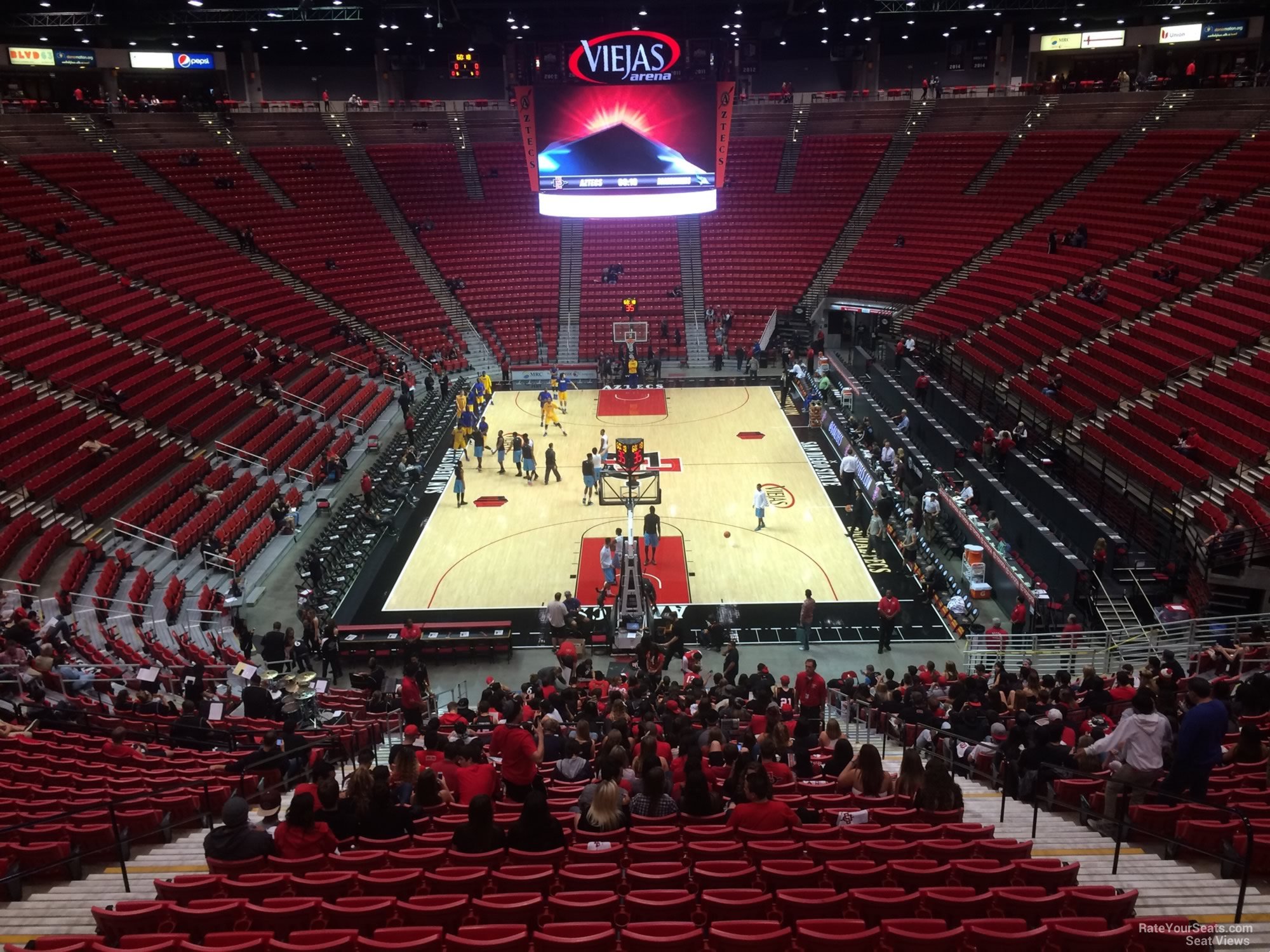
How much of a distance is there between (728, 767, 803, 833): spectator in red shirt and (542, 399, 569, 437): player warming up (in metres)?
23.3

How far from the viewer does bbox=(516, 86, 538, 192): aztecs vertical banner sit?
3388 cm

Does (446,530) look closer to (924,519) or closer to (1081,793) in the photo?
(924,519)

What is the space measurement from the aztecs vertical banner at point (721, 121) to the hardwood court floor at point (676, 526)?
1015cm

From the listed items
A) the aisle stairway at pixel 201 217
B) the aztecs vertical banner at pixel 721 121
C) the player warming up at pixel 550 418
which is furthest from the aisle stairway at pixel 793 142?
the aisle stairway at pixel 201 217

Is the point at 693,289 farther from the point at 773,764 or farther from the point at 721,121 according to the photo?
the point at 773,764

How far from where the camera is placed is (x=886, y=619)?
16938 millimetres

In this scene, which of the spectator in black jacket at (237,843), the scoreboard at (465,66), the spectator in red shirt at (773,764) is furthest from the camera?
the scoreboard at (465,66)

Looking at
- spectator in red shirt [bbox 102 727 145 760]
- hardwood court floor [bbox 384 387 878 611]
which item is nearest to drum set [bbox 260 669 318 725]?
spectator in red shirt [bbox 102 727 145 760]

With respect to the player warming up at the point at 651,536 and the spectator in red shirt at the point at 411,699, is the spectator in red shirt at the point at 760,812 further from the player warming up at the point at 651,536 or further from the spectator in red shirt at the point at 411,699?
the player warming up at the point at 651,536

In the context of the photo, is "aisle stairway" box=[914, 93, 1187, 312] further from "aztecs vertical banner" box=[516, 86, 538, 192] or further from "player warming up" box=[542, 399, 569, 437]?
"aztecs vertical banner" box=[516, 86, 538, 192]

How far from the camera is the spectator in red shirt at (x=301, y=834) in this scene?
646 cm

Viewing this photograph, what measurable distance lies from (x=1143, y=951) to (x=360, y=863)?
15.8ft

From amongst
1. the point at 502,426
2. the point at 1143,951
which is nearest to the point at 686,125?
the point at 502,426

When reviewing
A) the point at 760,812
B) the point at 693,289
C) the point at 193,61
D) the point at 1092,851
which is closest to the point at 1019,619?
the point at 1092,851
